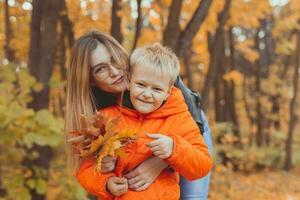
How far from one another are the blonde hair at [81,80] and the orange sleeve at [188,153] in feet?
1.47

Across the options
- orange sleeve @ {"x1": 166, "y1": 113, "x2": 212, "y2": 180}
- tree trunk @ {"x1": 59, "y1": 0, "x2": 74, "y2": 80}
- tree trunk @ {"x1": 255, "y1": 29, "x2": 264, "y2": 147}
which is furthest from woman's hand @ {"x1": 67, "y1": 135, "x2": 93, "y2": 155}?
tree trunk @ {"x1": 255, "y1": 29, "x2": 264, "y2": 147}

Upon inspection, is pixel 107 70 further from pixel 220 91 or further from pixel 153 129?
pixel 220 91

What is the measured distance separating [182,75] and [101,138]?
31.9 feet

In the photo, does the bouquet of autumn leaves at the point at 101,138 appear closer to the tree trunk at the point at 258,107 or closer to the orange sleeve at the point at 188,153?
the orange sleeve at the point at 188,153

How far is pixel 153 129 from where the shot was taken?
7.63 feet

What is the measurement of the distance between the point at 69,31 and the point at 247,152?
779 cm

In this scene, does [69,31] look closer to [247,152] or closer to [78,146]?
[78,146]

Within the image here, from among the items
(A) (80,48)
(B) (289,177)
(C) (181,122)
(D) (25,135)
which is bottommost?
(B) (289,177)

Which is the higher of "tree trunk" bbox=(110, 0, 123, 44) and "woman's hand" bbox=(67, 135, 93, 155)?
"tree trunk" bbox=(110, 0, 123, 44)

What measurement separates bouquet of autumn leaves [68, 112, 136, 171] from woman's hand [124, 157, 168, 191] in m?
0.20

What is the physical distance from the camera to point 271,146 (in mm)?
15656

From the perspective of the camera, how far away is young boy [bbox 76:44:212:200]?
2264 mm

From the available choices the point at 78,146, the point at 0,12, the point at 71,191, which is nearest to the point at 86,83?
the point at 78,146

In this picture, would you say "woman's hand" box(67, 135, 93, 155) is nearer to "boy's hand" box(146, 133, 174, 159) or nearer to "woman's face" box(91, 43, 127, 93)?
"boy's hand" box(146, 133, 174, 159)
